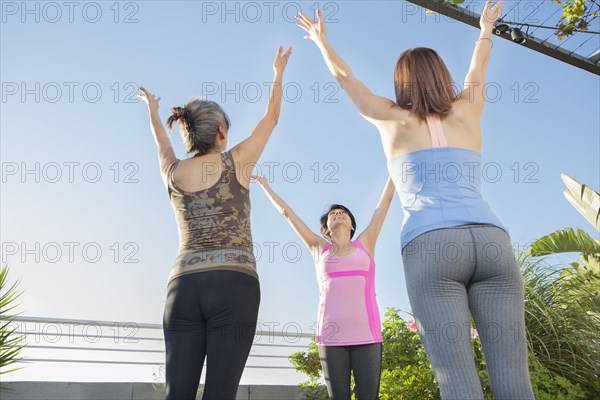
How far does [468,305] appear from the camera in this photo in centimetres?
187

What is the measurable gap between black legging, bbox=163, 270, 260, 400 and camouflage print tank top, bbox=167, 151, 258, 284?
2.3 inches

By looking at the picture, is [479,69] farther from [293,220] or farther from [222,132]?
[293,220]

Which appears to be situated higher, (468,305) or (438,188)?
(438,188)

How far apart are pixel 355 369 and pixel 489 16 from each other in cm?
224

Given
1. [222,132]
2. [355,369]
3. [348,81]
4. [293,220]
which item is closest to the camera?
[348,81]

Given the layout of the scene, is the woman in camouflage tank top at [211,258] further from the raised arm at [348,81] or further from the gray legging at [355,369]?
the gray legging at [355,369]

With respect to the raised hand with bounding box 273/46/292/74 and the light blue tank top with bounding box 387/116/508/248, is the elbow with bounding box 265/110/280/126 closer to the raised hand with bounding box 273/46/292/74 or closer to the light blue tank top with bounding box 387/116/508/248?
the raised hand with bounding box 273/46/292/74

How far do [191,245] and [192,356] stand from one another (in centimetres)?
44

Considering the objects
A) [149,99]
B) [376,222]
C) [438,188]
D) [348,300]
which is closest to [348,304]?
[348,300]

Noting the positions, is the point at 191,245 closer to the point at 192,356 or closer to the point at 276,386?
the point at 192,356

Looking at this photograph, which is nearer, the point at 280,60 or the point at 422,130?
the point at 422,130

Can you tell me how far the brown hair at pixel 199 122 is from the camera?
2.54 metres

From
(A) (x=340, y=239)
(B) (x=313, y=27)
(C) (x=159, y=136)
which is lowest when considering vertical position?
(A) (x=340, y=239)

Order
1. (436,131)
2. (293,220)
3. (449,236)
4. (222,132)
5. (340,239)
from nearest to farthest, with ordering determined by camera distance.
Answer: (449,236)
(436,131)
(222,132)
(340,239)
(293,220)
